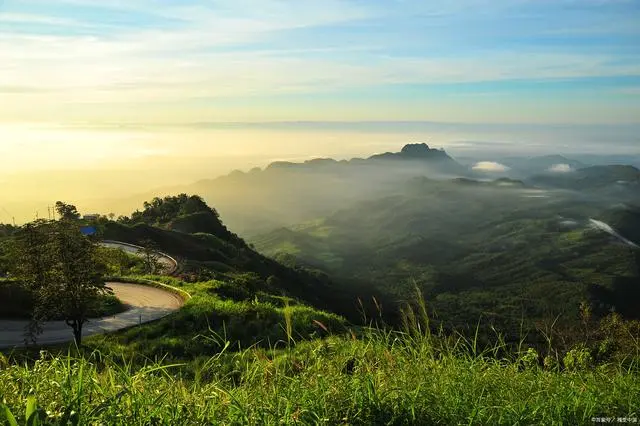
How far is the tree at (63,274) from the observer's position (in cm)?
2542

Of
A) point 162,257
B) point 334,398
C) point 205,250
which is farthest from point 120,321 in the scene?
point 205,250

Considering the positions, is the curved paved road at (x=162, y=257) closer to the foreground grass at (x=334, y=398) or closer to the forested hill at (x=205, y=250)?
the forested hill at (x=205, y=250)

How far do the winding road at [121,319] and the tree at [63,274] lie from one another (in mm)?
2460

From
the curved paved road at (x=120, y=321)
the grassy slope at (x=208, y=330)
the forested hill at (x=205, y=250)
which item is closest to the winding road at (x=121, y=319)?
the curved paved road at (x=120, y=321)

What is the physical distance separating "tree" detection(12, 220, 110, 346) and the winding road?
246 centimetres

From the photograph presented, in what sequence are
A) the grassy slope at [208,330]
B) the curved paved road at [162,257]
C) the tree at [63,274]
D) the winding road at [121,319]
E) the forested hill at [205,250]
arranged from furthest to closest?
the curved paved road at [162,257] → the forested hill at [205,250] → the winding road at [121,319] → the tree at [63,274] → the grassy slope at [208,330]

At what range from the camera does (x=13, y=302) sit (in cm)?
3547

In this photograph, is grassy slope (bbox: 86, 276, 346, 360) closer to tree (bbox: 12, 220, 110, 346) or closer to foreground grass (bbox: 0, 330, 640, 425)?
tree (bbox: 12, 220, 110, 346)

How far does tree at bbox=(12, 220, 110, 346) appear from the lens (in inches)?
1001

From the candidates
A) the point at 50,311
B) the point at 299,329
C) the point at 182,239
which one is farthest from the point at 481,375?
the point at 182,239

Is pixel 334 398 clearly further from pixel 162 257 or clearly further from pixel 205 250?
Result: pixel 205 250

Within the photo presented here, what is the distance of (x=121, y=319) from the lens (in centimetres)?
3338

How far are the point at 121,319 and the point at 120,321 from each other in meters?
0.55

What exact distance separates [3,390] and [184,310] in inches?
1101
